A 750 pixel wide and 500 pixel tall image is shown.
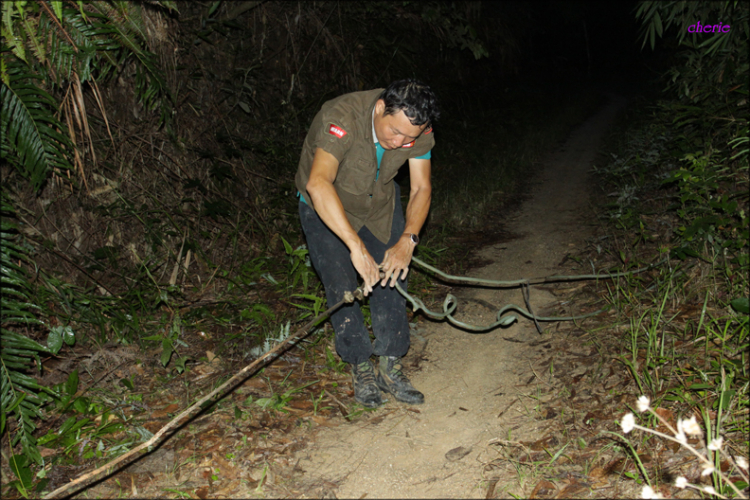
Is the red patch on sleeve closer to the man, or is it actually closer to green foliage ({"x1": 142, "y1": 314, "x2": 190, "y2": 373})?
the man

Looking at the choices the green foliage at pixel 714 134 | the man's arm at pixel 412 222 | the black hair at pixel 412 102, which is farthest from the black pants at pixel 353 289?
the green foliage at pixel 714 134

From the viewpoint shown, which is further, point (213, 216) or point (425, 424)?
point (213, 216)

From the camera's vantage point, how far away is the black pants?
2887 millimetres

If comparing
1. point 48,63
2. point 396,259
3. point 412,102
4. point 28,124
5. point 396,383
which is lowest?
point 396,383

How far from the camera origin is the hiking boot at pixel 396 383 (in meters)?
3.00

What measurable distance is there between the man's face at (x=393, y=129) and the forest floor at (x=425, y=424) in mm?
1539

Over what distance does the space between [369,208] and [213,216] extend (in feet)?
7.28

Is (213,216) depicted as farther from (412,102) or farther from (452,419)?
(452,419)

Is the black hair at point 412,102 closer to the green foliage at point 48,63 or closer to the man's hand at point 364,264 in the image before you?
the man's hand at point 364,264

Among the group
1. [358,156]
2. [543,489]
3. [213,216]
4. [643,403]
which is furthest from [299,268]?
[643,403]

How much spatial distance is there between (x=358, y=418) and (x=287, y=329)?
36.1 inches

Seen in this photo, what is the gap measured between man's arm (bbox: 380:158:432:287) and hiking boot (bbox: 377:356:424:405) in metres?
0.58

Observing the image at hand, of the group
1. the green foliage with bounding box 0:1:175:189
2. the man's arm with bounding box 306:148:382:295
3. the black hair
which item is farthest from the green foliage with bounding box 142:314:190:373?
the black hair

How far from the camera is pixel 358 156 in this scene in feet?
9.21
